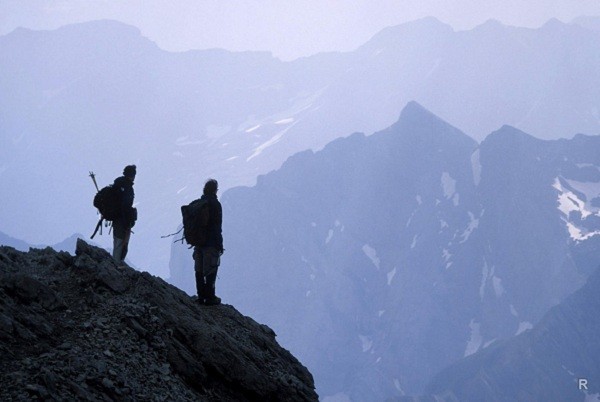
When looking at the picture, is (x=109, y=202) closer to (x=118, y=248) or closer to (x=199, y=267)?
(x=118, y=248)

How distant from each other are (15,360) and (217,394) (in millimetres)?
4322

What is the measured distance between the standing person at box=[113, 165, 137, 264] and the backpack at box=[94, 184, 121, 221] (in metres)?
0.10

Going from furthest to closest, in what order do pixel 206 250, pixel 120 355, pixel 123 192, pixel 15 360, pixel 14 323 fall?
pixel 123 192 → pixel 206 250 → pixel 120 355 → pixel 14 323 → pixel 15 360

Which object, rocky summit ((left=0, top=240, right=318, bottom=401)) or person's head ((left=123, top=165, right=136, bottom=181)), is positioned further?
person's head ((left=123, top=165, right=136, bottom=181))

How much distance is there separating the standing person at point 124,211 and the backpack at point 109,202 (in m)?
0.10

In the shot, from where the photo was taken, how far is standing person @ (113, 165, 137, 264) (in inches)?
662

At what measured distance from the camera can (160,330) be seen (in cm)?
1308

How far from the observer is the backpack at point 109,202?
16.7 metres

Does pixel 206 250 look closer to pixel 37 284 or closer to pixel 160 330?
pixel 160 330

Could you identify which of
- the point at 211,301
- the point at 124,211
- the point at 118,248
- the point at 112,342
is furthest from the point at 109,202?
the point at 112,342

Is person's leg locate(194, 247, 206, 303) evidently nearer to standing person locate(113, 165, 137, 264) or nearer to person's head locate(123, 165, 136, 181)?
standing person locate(113, 165, 137, 264)

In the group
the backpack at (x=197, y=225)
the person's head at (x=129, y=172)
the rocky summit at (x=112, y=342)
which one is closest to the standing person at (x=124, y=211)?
the person's head at (x=129, y=172)

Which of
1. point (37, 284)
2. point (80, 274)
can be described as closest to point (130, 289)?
point (80, 274)

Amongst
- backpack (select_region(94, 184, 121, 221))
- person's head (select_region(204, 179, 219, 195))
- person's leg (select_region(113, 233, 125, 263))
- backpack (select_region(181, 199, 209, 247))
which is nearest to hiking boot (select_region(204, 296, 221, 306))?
backpack (select_region(181, 199, 209, 247))
